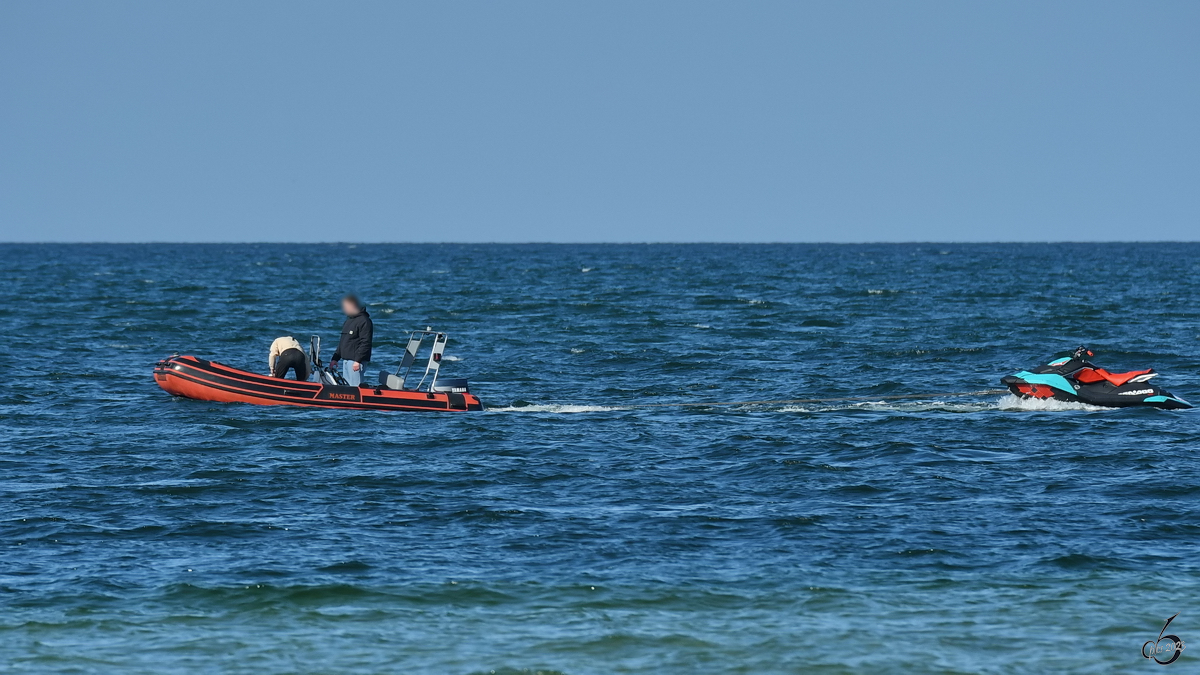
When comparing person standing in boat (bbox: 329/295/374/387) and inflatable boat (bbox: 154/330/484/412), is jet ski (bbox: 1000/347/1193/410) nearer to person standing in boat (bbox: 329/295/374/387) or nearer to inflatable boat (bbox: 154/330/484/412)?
inflatable boat (bbox: 154/330/484/412)

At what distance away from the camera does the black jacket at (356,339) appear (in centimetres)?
2322

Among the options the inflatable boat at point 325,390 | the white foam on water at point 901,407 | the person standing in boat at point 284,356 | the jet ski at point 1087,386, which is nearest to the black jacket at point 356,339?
the inflatable boat at point 325,390

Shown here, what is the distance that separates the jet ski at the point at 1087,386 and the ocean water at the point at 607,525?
0.30m

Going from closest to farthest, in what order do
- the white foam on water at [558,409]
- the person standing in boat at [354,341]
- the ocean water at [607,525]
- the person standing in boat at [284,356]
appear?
the ocean water at [607,525] < the person standing in boat at [354,341] < the white foam on water at [558,409] < the person standing in boat at [284,356]

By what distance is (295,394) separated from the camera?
945 inches

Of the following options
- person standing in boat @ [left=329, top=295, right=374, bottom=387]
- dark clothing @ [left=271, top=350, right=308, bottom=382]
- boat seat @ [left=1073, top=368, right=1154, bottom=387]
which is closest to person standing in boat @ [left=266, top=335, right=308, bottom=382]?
dark clothing @ [left=271, top=350, right=308, bottom=382]

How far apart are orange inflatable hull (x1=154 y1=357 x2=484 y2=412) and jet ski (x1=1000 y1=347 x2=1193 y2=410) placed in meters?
9.58

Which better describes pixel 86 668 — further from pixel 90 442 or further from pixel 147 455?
pixel 90 442

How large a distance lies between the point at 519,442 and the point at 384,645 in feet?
31.6

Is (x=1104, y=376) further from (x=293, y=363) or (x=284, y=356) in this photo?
(x=284, y=356)

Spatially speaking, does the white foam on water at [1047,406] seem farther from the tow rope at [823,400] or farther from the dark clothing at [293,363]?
the dark clothing at [293,363]

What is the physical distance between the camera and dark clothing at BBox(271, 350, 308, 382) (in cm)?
2436

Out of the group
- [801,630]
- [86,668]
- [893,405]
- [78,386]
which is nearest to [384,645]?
[86,668]

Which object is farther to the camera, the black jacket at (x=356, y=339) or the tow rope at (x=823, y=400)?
the tow rope at (x=823, y=400)
